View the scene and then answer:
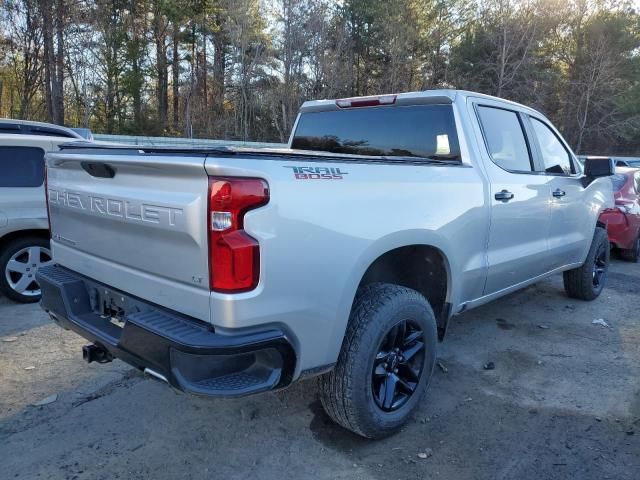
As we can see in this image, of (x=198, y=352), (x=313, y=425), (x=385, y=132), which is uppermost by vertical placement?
(x=385, y=132)

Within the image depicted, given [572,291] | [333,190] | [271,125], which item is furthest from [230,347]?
[271,125]

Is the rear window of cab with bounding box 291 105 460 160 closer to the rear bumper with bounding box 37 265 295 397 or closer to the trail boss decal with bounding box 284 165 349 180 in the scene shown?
the trail boss decal with bounding box 284 165 349 180

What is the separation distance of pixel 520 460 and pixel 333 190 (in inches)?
70.7

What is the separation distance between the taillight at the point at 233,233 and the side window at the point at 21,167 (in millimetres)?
3924

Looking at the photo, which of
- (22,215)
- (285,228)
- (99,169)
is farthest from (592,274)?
(22,215)

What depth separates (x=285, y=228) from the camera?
2029mm

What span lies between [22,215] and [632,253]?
8.38 metres

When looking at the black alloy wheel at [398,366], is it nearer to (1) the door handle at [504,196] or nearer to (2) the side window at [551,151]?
(1) the door handle at [504,196]

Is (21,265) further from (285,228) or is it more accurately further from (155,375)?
(285,228)

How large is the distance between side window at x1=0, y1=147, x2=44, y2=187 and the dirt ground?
5.22ft

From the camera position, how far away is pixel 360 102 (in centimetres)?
388

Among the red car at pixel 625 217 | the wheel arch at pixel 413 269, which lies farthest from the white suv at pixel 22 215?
the red car at pixel 625 217

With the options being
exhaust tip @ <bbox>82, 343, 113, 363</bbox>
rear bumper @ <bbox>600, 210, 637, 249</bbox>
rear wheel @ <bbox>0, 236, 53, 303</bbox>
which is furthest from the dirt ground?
rear bumper @ <bbox>600, 210, 637, 249</bbox>

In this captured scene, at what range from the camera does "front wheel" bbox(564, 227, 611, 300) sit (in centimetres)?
530
